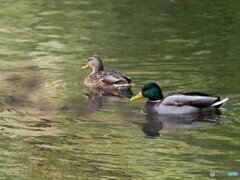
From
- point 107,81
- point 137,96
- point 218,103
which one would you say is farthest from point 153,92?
point 107,81

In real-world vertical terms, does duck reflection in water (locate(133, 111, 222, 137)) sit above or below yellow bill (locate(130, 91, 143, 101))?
below

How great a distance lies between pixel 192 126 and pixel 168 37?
727cm

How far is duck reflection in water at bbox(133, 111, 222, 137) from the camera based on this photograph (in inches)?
425

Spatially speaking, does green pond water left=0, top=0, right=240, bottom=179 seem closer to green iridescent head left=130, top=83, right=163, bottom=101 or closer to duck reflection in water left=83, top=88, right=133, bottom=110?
duck reflection in water left=83, top=88, right=133, bottom=110

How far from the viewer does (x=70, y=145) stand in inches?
389

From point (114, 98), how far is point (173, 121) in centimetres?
202

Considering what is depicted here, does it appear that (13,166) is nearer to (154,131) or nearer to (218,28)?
Answer: (154,131)

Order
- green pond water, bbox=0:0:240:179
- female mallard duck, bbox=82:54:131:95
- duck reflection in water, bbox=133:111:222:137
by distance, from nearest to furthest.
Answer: green pond water, bbox=0:0:240:179 → duck reflection in water, bbox=133:111:222:137 → female mallard duck, bbox=82:54:131:95

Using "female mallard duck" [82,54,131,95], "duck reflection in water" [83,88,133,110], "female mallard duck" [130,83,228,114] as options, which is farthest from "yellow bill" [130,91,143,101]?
"female mallard duck" [82,54,131,95]

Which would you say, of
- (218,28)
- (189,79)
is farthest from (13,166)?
(218,28)

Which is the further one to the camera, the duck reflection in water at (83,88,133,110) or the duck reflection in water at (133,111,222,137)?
the duck reflection in water at (83,88,133,110)

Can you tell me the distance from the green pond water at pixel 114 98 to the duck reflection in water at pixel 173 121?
16mm

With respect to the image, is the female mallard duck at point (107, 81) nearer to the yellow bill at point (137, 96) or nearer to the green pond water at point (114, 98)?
the green pond water at point (114, 98)

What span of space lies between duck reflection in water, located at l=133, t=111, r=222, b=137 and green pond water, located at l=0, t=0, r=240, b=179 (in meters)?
0.02
